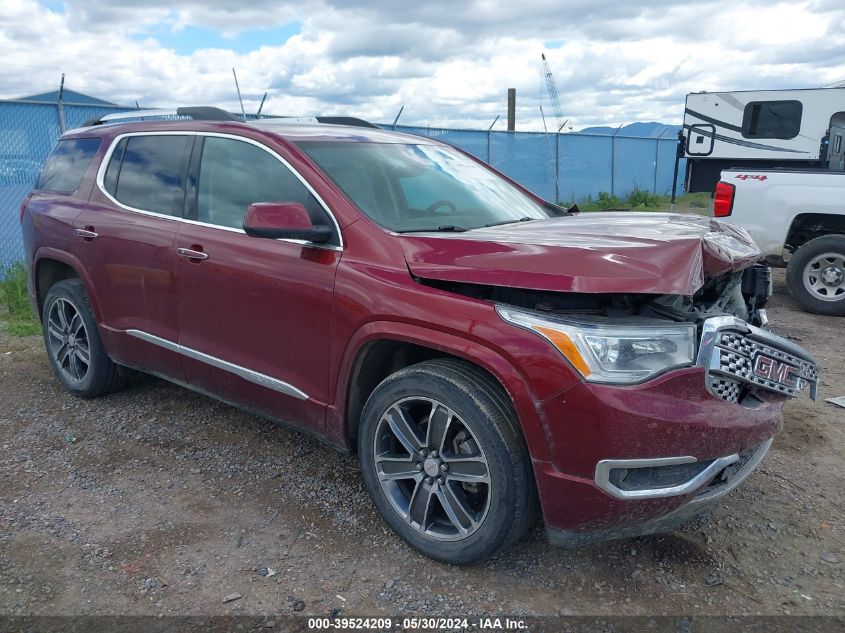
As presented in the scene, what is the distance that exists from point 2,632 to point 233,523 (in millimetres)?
972

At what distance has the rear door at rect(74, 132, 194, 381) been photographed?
3838 mm

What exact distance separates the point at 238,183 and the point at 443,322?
154 cm

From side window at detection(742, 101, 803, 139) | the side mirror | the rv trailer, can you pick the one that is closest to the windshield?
the side mirror

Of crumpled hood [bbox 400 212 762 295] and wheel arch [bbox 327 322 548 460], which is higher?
crumpled hood [bbox 400 212 762 295]

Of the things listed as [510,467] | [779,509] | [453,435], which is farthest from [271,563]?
[779,509]

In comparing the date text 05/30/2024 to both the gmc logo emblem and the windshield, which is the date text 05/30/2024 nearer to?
the gmc logo emblem

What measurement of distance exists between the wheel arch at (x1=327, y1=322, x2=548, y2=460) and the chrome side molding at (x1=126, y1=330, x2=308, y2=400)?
0.26m

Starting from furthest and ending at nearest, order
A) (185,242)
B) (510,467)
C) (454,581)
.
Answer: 1. (185,242)
2. (454,581)
3. (510,467)

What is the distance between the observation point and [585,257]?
2.47 m

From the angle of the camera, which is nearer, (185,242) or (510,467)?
(510,467)

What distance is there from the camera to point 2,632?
248cm

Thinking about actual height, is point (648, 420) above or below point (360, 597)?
above

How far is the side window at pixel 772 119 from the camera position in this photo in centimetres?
1243

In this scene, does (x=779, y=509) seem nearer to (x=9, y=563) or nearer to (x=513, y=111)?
(x=9, y=563)
